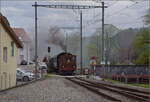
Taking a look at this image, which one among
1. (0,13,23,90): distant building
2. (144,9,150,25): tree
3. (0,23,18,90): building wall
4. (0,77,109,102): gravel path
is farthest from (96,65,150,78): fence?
(0,77,109,102): gravel path

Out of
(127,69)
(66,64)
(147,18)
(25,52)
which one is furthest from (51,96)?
(25,52)

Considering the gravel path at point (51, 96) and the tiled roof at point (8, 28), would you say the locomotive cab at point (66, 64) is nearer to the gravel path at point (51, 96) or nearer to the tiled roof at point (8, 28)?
the tiled roof at point (8, 28)

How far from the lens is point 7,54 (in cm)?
2117

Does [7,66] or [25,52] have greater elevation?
[25,52]

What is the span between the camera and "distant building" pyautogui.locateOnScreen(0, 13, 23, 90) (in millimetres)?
19578

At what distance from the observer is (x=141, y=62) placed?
49.1 meters

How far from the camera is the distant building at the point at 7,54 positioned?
19.6 metres

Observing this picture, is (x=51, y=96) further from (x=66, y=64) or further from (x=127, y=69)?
(x=127, y=69)

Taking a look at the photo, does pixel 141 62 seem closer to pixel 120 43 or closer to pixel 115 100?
pixel 120 43

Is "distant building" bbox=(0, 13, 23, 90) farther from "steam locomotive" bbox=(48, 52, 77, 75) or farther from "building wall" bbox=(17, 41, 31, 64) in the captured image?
"building wall" bbox=(17, 41, 31, 64)

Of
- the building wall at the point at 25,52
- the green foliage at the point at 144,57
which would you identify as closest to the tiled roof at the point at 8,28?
the green foliage at the point at 144,57

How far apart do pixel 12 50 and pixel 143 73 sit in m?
26.5

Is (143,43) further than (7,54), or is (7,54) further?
(143,43)

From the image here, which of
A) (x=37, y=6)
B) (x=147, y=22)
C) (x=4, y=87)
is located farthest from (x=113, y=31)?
(x=4, y=87)
